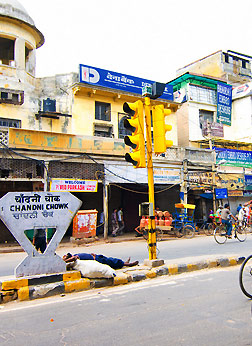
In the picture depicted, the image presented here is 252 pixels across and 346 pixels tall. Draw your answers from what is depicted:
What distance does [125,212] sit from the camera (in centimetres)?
2083

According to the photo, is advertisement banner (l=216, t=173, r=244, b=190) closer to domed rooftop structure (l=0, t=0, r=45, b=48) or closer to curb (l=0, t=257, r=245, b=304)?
domed rooftop structure (l=0, t=0, r=45, b=48)

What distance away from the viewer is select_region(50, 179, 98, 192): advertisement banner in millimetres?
14516

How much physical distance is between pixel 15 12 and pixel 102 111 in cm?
751

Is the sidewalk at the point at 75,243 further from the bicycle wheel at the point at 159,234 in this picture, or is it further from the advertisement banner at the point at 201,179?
the advertisement banner at the point at 201,179

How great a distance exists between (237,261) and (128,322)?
16.5 feet

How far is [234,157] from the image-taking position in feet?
80.3

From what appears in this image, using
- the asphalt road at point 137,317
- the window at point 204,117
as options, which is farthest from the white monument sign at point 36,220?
the window at point 204,117

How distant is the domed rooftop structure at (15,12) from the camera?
1823 cm

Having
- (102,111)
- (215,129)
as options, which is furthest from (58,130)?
(215,129)

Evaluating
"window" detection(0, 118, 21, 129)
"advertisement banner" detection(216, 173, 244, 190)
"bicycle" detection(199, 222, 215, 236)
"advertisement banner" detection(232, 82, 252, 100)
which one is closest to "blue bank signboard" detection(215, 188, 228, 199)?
"advertisement banner" detection(216, 173, 244, 190)

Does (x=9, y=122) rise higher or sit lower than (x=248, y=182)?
higher

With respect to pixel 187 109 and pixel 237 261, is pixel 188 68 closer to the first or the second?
pixel 187 109

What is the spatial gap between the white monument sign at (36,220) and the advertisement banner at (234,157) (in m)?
18.7

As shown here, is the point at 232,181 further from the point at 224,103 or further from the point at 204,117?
the point at 224,103
